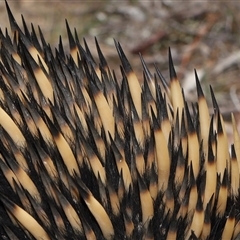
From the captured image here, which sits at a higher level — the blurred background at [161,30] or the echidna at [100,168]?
the blurred background at [161,30]

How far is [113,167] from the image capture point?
173 centimetres

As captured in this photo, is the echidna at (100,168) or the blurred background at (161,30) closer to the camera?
the echidna at (100,168)

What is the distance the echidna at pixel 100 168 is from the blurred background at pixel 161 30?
160 centimetres

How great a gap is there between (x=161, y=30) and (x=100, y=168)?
2.26 metres

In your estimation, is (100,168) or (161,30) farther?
(161,30)

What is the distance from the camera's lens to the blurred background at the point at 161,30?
140 inches

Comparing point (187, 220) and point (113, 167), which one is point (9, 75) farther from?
point (187, 220)

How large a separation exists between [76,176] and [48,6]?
2586 millimetres

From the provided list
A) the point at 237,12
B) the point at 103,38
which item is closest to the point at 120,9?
the point at 103,38

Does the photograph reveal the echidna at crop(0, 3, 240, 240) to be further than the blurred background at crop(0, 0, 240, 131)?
No

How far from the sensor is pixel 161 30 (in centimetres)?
388

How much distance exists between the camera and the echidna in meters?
1.70

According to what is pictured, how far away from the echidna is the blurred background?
1.60m

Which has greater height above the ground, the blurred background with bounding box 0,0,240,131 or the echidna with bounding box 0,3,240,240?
the blurred background with bounding box 0,0,240,131
